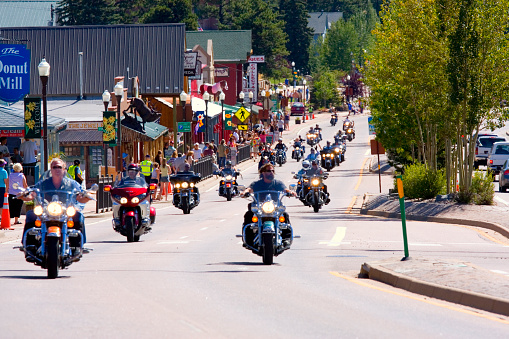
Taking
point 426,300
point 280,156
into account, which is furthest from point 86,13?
point 426,300

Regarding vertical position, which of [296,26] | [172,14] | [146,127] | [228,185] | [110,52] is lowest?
[228,185]

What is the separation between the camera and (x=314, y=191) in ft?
107

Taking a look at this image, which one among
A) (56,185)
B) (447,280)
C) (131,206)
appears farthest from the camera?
(131,206)

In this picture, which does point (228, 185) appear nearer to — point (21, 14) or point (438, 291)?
point (438, 291)

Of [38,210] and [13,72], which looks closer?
[38,210]

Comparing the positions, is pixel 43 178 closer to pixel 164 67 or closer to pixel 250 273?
pixel 250 273

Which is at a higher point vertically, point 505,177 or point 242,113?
point 242,113

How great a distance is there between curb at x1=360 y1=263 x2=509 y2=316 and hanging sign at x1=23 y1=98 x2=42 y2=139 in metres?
18.0

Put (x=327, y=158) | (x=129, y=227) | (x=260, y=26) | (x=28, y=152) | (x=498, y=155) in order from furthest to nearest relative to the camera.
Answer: (x=260, y=26) < (x=327, y=158) < (x=498, y=155) < (x=28, y=152) < (x=129, y=227)

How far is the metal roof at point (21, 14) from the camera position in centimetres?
9062

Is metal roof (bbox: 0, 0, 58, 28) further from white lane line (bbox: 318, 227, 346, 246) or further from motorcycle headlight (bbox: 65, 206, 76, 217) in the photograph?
motorcycle headlight (bbox: 65, 206, 76, 217)

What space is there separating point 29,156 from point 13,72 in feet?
9.97

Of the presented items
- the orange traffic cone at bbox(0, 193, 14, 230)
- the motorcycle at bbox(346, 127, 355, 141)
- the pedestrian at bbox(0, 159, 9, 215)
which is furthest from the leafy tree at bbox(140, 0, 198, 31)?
the orange traffic cone at bbox(0, 193, 14, 230)

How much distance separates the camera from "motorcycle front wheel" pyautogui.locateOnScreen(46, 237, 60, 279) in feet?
43.4
